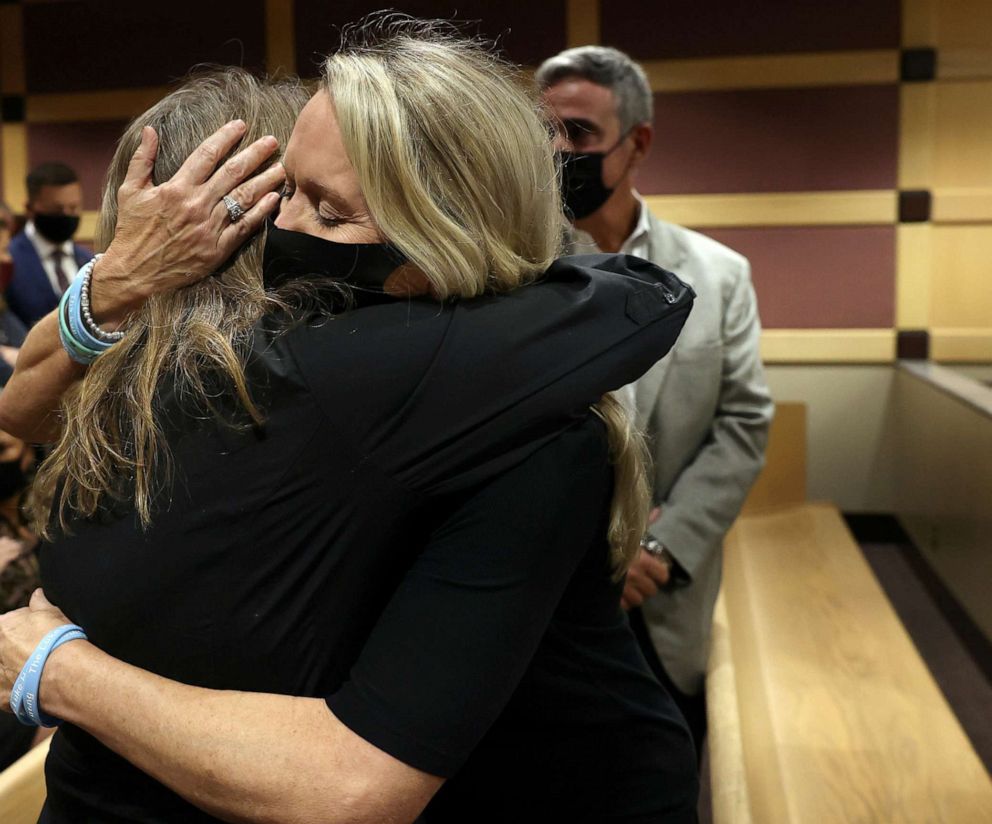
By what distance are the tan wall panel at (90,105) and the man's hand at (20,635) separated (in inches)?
192

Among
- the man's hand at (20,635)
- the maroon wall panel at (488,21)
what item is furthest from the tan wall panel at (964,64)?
the man's hand at (20,635)

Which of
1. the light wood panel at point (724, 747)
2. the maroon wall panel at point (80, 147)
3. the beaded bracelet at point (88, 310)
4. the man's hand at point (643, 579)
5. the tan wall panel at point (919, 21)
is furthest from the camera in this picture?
the maroon wall panel at point (80, 147)

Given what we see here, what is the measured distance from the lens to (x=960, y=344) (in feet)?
16.7

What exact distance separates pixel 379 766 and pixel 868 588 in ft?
10.5

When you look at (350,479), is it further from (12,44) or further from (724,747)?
(12,44)

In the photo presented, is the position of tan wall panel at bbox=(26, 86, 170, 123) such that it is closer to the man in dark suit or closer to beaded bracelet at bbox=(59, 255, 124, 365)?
the man in dark suit

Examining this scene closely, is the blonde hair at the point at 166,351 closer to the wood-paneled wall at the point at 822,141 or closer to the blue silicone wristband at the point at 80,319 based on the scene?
the blue silicone wristband at the point at 80,319

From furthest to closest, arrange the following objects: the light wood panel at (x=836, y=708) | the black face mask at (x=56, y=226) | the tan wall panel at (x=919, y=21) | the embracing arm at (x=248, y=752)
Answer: the tan wall panel at (x=919, y=21) < the black face mask at (x=56, y=226) < the light wood panel at (x=836, y=708) < the embracing arm at (x=248, y=752)

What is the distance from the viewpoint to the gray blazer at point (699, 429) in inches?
81.0

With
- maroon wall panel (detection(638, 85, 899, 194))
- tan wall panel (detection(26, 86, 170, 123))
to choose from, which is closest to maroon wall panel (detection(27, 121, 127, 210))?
tan wall panel (detection(26, 86, 170, 123))

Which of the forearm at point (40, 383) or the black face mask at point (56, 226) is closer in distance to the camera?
the forearm at point (40, 383)

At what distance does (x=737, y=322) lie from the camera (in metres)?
2.17

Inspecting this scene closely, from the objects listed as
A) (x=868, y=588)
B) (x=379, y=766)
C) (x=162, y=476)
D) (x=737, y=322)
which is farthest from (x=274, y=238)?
(x=868, y=588)

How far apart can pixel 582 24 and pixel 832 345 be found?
6.40 ft
